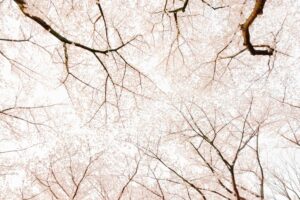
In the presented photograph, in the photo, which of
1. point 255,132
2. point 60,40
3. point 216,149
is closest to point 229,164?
point 216,149

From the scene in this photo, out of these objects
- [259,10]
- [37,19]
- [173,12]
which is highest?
[173,12]

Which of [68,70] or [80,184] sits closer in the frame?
[68,70]

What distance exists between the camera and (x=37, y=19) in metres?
5.25

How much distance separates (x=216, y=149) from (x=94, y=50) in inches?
183

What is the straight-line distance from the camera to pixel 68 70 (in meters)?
6.29

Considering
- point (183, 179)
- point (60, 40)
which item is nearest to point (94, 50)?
point (60, 40)

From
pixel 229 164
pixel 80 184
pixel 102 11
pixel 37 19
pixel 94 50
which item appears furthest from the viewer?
pixel 80 184

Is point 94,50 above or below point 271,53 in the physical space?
below

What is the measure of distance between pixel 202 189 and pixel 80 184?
17.5 feet

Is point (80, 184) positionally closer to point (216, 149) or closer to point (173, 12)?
point (216, 149)

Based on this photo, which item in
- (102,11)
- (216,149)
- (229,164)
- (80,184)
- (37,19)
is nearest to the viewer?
(37,19)

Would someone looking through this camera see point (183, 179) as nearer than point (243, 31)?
No

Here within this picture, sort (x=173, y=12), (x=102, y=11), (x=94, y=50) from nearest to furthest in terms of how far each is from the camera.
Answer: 1. (x=94, y=50)
2. (x=102, y=11)
3. (x=173, y=12)

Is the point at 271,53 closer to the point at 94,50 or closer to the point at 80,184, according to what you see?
the point at 94,50
